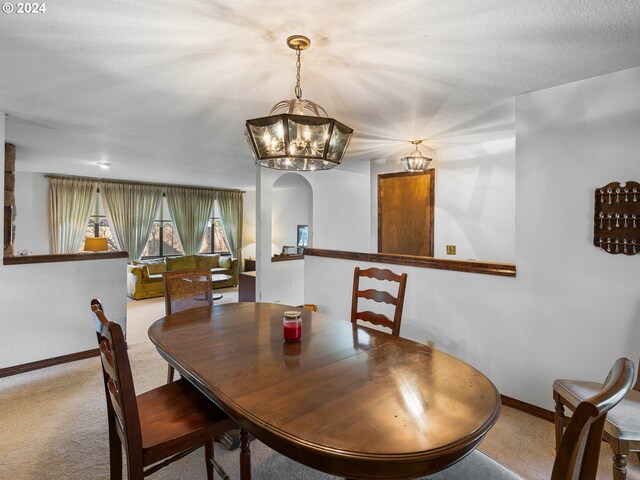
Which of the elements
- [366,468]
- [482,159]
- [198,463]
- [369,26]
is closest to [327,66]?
[369,26]

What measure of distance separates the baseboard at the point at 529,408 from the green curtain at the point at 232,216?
6778 mm

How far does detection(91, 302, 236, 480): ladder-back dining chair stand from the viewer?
1240 mm

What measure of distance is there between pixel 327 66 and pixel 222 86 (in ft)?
2.40

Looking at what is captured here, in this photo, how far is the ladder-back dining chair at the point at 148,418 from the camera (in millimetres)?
1240

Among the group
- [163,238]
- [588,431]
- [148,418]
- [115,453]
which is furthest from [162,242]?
[588,431]

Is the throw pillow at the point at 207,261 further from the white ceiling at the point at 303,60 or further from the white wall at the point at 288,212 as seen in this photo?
the white ceiling at the point at 303,60

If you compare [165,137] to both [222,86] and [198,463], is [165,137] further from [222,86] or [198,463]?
[198,463]

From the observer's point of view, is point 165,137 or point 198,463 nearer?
point 198,463

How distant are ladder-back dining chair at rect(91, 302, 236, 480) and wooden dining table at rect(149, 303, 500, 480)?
20cm

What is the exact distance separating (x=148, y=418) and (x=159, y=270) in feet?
18.9

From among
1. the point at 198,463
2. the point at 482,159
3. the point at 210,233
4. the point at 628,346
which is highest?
the point at 482,159

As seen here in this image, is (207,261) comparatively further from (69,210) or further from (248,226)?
(69,210)

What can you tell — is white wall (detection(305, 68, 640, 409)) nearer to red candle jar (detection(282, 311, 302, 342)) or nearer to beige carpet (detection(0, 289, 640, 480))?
beige carpet (detection(0, 289, 640, 480))

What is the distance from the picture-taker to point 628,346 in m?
2.09
